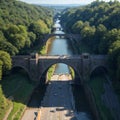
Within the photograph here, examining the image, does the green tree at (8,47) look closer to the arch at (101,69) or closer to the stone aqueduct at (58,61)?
the stone aqueduct at (58,61)

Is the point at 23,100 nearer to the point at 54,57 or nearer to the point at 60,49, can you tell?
the point at 54,57

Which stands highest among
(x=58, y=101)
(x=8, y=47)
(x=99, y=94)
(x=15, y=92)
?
(x=8, y=47)

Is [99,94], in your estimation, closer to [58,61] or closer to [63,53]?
[58,61]

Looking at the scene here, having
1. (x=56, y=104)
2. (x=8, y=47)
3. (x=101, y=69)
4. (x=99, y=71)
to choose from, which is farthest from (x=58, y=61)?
(x=56, y=104)

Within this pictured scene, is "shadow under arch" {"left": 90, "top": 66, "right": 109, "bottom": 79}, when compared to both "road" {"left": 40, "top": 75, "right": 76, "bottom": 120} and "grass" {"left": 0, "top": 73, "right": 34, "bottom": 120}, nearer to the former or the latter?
"road" {"left": 40, "top": 75, "right": 76, "bottom": 120}

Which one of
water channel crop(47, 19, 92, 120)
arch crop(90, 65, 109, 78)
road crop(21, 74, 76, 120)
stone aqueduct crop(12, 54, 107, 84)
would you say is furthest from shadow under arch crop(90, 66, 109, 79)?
water channel crop(47, 19, 92, 120)
